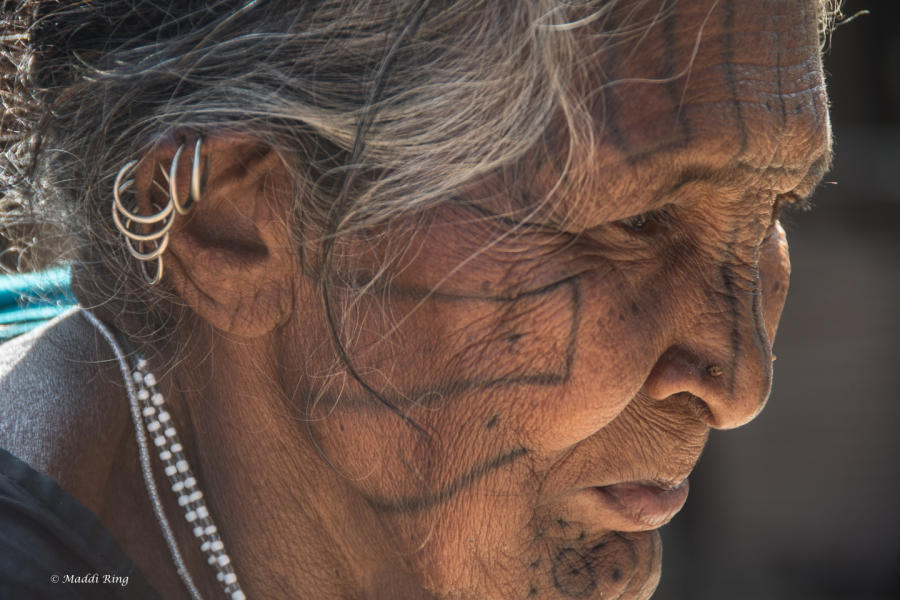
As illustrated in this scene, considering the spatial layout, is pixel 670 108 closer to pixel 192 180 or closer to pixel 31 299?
pixel 192 180

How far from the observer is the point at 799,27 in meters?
1.41

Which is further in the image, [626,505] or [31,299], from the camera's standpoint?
[31,299]

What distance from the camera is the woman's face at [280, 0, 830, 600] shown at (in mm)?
1357

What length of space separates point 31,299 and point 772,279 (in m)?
1.39

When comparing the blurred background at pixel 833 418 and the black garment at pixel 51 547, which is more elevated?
the black garment at pixel 51 547

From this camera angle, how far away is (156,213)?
1363 mm

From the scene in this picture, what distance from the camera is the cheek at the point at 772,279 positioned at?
5.41 feet

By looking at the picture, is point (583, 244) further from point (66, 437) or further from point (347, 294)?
point (66, 437)

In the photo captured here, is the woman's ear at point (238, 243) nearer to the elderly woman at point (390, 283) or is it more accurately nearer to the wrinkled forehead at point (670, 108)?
the elderly woman at point (390, 283)

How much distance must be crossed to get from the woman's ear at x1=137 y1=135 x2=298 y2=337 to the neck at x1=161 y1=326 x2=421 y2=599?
0.09 metres

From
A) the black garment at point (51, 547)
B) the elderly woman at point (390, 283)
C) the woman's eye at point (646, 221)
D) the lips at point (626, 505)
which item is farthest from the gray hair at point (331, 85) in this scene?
the lips at point (626, 505)

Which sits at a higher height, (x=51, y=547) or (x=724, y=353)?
(x=724, y=353)

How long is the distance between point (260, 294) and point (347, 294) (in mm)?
131

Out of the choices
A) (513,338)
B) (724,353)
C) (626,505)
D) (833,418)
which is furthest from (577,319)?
(833,418)
